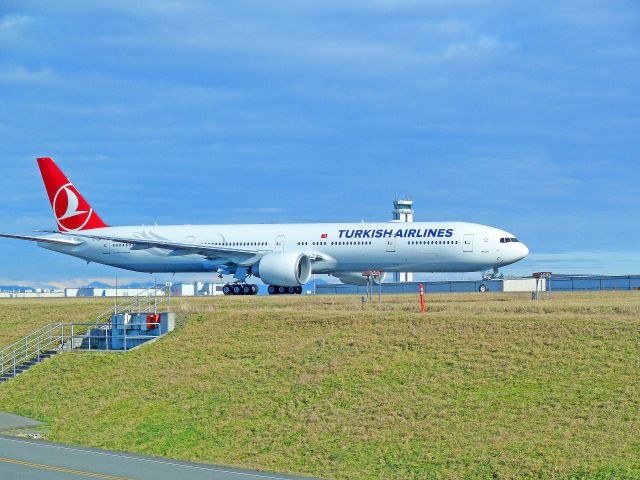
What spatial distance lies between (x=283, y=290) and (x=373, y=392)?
33096 millimetres

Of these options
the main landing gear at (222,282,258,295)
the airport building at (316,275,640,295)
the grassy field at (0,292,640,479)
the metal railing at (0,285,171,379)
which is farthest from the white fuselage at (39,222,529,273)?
the metal railing at (0,285,171,379)

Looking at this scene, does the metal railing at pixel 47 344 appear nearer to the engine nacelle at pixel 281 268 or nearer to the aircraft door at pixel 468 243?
the engine nacelle at pixel 281 268

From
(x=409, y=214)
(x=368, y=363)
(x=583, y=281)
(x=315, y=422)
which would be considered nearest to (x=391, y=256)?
(x=583, y=281)

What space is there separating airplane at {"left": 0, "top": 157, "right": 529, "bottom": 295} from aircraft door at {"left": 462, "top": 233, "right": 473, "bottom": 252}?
0.06 ft

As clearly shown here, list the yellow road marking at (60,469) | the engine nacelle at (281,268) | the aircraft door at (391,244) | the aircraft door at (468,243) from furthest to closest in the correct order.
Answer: the aircraft door at (391,244) → the aircraft door at (468,243) → the engine nacelle at (281,268) → the yellow road marking at (60,469)

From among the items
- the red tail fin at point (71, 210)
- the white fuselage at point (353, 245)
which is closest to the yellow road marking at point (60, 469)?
the white fuselage at point (353, 245)

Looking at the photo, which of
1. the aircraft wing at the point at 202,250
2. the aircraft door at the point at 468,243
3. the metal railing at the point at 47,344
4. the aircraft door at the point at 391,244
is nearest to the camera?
the metal railing at the point at 47,344

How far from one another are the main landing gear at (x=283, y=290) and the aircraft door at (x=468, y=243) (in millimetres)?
11147

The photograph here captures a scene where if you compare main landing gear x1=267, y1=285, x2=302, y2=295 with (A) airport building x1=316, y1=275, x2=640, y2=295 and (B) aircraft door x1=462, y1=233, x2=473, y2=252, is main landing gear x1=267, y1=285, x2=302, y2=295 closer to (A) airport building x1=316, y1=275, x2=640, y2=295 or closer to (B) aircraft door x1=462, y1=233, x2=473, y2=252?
(A) airport building x1=316, y1=275, x2=640, y2=295

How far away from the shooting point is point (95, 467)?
24.4m

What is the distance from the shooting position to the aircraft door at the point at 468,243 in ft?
196

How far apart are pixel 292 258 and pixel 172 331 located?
1711 cm

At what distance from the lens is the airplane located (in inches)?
2356

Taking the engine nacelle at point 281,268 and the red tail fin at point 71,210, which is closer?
the engine nacelle at point 281,268
